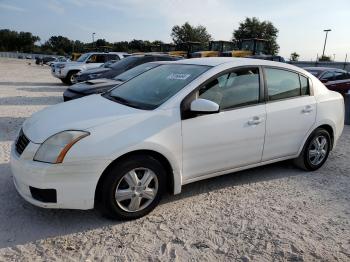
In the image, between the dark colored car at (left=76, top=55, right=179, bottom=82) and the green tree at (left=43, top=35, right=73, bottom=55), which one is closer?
the dark colored car at (left=76, top=55, right=179, bottom=82)

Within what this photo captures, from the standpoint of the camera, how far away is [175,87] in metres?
3.94

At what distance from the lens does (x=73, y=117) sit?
3559 millimetres

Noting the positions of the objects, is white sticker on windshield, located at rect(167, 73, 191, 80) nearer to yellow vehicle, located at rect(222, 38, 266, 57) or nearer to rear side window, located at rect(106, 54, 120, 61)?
rear side window, located at rect(106, 54, 120, 61)

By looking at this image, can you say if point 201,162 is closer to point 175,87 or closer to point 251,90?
point 175,87

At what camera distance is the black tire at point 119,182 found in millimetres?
3314

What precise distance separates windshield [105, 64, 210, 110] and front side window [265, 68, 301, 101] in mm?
904

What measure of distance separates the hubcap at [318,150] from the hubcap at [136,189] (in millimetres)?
2616

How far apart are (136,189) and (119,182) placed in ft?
0.68

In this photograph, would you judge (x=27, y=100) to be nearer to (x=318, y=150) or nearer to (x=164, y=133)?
(x=164, y=133)

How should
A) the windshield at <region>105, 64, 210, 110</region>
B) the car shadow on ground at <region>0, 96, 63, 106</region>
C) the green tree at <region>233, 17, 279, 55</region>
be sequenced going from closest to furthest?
the windshield at <region>105, 64, 210, 110</region> → the car shadow on ground at <region>0, 96, 63, 106</region> → the green tree at <region>233, 17, 279, 55</region>

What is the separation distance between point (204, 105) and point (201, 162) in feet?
2.15

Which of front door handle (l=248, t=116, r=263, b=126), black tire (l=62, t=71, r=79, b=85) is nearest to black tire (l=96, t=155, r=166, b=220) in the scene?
front door handle (l=248, t=116, r=263, b=126)

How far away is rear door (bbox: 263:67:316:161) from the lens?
14.5ft

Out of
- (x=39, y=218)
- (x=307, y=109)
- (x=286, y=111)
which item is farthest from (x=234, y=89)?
(x=39, y=218)
